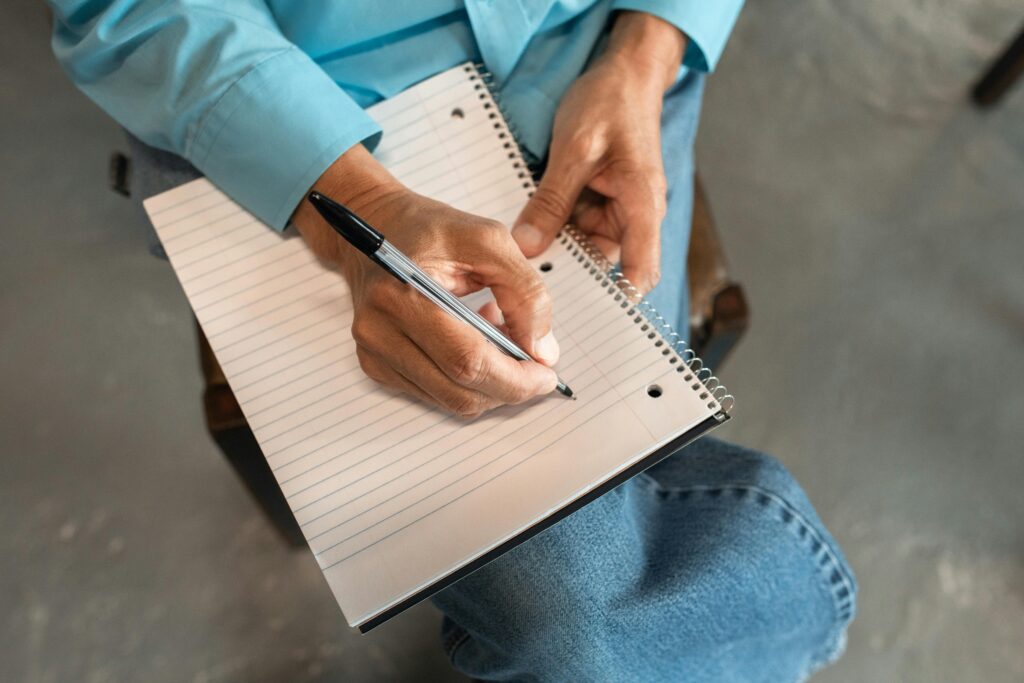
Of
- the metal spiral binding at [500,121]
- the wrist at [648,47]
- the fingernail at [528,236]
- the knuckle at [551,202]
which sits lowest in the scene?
the fingernail at [528,236]

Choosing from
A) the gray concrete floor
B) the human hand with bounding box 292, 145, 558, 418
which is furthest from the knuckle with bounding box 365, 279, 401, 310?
the gray concrete floor

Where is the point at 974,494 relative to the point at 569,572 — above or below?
below

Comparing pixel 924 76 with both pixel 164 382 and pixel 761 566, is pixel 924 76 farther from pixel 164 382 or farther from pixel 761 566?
pixel 164 382

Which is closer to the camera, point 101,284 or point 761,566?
point 761,566

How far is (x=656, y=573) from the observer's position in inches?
23.9

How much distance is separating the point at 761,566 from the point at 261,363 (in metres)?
0.46

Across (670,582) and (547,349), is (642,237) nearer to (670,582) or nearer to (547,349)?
(547,349)

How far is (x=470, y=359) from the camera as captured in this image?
47 centimetres

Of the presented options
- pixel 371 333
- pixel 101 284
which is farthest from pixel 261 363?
pixel 101 284

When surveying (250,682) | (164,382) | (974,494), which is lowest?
(250,682)

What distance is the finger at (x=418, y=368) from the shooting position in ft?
1.62

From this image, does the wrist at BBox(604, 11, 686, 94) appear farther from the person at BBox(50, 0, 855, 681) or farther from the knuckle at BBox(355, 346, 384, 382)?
the knuckle at BBox(355, 346, 384, 382)

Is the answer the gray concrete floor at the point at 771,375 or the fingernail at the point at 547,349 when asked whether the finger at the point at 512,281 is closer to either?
the fingernail at the point at 547,349

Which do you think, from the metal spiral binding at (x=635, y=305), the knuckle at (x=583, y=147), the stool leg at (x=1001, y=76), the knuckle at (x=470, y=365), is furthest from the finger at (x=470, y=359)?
the stool leg at (x=1001, y=76)
